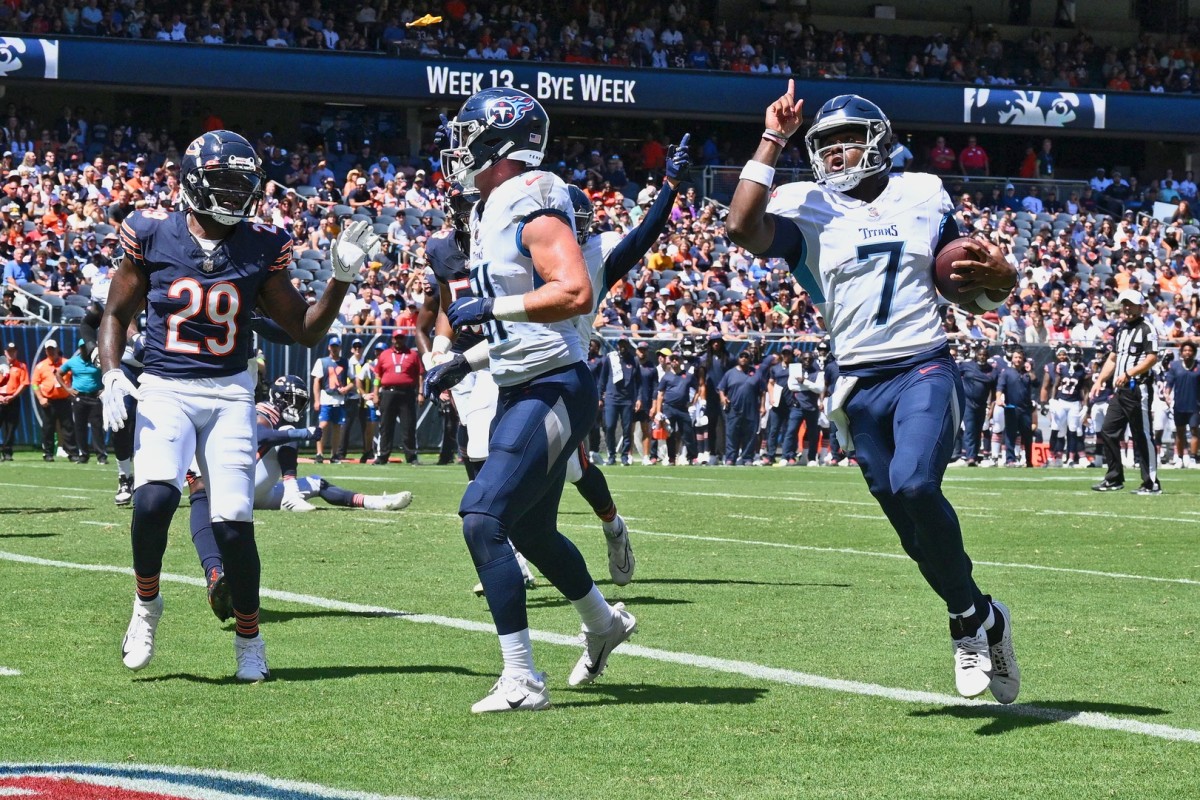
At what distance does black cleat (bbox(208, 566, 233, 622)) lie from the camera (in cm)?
684

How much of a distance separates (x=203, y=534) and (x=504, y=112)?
→ 2774mm

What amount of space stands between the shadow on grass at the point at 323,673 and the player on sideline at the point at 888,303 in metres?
1.65

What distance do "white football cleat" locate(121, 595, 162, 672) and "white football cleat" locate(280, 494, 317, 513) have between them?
25.4 feet

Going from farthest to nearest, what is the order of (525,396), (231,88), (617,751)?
(231,88) < (525,396) < (617,751)

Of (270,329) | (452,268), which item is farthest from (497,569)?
(452,268)

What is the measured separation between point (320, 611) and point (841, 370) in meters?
3.06

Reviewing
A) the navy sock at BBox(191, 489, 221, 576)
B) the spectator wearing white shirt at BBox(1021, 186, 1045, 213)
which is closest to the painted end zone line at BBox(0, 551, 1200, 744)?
the navy sock at BBox(191, 489, 221, 576)

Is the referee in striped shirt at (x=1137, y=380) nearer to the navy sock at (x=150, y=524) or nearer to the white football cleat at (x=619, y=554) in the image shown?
the white football cleat at (x=619, y=554)

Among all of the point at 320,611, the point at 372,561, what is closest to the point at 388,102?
the point at 372,561

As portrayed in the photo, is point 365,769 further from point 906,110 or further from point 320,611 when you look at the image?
point 906,110

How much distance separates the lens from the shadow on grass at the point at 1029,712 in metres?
5.04

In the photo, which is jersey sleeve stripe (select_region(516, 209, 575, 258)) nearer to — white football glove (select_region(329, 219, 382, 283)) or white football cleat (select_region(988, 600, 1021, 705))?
white football glove (select_region(329, 219, 382, 283))

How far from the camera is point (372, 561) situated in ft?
32.4

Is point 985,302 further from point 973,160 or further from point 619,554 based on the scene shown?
point 973,160
